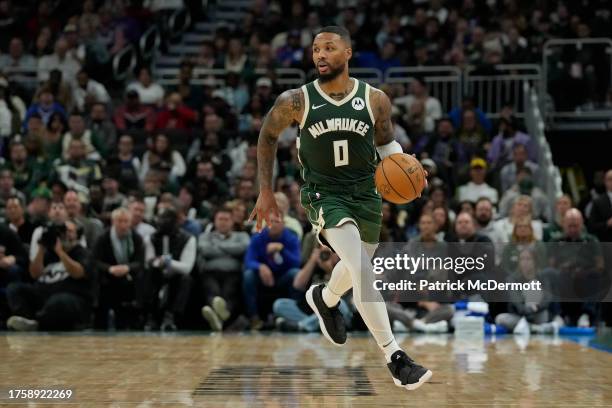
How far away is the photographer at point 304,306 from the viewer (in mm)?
12625

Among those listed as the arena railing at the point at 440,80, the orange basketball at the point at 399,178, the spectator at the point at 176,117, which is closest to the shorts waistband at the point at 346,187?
the orange basketball at the point at 399,178

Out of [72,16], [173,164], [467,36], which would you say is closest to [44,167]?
[173,164]

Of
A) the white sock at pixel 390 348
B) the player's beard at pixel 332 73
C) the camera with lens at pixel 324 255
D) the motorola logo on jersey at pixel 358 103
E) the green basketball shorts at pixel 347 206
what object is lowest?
the camera with lens at pixel 324 255

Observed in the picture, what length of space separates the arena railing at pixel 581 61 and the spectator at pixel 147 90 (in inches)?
244

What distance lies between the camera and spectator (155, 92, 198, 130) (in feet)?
55.4

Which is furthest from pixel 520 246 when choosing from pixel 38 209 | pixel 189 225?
pixel 38 209

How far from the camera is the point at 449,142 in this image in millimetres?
15617

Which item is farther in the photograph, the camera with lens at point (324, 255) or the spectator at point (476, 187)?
the spectator at point (476, 187)

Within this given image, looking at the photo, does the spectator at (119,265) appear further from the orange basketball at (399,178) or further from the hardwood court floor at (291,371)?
the orange basketball at (399,178)

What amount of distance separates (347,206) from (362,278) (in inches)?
22.0

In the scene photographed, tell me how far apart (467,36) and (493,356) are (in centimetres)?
1000

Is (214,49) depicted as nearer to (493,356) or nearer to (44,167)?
(44,167)

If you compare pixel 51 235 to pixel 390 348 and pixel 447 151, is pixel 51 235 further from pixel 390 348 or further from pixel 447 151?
pixel 390 348

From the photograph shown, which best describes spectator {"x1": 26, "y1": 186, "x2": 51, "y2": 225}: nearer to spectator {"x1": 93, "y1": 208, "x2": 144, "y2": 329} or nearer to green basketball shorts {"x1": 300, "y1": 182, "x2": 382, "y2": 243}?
spectator {"x1": 93, "y1": 208, "x2": 144, "y2": 329}
